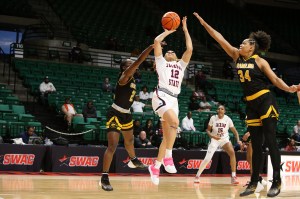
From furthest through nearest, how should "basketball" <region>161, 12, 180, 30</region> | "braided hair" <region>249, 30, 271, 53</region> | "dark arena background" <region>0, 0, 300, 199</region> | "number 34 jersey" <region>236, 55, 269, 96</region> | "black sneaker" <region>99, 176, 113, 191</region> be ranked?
"dark arena background" <region>0, 0, 300, 199</region>, "black sneaker" <region>99, 176, 113, 191</region>, "basketball" <region>161, 12, 180, 30</region>, "braided hair" <region>249, 30, 271, 53</region>, "number 34 jersey" <region>236, 55, 269, 96</region>

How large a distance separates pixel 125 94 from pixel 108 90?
11960 millimetres

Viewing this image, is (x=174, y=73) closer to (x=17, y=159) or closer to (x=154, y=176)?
(x=154, y=176)

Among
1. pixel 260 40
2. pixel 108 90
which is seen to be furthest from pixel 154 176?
pixel 108 90

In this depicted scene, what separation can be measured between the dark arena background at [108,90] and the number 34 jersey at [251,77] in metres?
2.44

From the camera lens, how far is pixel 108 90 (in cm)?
2102

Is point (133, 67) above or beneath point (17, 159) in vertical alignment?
above

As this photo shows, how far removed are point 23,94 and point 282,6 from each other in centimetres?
2433

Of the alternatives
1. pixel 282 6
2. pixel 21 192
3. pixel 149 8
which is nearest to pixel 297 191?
pixel 21 192

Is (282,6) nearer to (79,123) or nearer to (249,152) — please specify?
(79,123)

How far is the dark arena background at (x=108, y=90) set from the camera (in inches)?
495

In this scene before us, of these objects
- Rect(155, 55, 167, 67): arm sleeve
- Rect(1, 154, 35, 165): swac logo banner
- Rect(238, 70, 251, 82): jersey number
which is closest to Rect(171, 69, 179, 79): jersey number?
Rect(155, 55, 167, 67): arm sleeve

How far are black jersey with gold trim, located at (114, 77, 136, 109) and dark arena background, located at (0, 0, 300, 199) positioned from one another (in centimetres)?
162

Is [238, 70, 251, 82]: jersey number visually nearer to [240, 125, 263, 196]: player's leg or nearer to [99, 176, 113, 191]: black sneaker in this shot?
[240, 125, 263, 196]: player's leg

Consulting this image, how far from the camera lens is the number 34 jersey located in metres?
7.61
